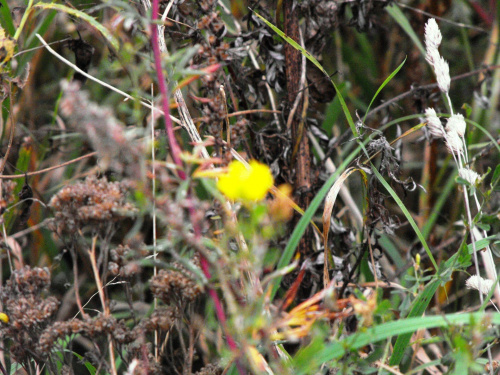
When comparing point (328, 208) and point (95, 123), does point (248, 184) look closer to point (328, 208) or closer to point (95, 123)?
→ point (95, 123)

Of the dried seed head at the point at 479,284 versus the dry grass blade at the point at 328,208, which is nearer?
the dried seed head at the point at 479,284

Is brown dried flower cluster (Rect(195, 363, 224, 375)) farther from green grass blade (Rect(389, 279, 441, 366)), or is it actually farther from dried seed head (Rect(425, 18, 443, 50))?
dried seed head (Rect(425, 18, 443, 50))

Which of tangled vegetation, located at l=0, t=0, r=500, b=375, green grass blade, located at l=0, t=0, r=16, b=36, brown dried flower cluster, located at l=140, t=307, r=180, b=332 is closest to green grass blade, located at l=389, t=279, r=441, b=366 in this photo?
tangled vegetation, located at l=0, t=0, r=500, b=375

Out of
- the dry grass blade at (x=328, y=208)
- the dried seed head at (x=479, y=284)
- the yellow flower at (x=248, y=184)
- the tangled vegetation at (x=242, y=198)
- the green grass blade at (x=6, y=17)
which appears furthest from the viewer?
the green grass blade at (x=6, y=17)

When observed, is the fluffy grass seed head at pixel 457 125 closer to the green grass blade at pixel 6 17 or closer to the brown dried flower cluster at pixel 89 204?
the brown dried flower cluster at pixel 89 204

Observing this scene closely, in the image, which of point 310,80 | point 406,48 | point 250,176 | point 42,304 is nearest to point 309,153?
point 310,80

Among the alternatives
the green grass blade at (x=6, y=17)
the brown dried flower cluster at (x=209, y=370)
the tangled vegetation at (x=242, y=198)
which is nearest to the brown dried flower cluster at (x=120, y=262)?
the tangled vegetation at (x=242, y=198)

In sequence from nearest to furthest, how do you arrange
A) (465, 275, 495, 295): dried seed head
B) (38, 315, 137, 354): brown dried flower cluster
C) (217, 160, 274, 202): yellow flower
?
(217, 160, 274, 202): yellow flower, (38, 315, 137, 354): brown dried flower cluster, (465, 275, 495, 295): dried seed head

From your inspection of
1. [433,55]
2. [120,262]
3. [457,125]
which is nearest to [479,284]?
[457,125]
